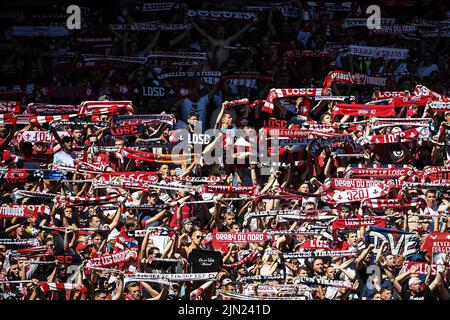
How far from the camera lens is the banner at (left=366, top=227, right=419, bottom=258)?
80.9 feet

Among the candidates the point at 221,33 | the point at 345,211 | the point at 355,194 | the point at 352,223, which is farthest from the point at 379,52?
the point at 352,223

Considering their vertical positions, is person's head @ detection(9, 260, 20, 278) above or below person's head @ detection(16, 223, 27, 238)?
below

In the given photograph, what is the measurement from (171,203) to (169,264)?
46.9 inches

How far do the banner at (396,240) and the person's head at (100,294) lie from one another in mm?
3823

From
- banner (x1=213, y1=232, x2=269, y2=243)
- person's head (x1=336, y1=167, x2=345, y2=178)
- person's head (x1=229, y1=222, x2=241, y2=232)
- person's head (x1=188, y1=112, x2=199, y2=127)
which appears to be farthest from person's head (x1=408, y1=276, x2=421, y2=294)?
person's head (x1=188, y1=112, x2=199, y2=127)

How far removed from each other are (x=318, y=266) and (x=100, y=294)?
3097 millimetres

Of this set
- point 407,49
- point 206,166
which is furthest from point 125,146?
point 407,49

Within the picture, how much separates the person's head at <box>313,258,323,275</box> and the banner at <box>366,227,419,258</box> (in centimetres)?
81

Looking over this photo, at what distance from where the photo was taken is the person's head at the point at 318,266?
2434 centimetres

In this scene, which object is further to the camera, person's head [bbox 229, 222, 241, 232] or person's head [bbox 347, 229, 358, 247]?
person's head [bbox 229, 222, 241, 232]

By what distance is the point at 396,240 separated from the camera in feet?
81.1

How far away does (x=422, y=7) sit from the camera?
1145 inches

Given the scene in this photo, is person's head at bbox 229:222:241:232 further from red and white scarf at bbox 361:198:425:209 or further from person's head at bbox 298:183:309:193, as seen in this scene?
red and white scarf at bbox 361:198:425:209

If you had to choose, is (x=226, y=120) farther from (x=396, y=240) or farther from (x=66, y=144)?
(x=396, y=240)
